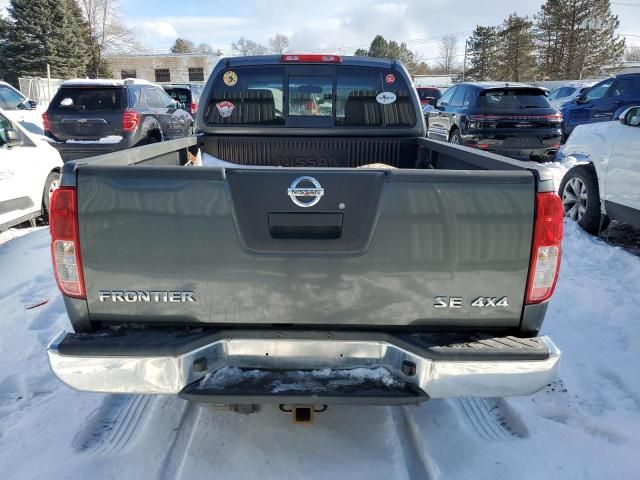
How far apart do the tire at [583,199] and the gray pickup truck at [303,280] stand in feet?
15.3

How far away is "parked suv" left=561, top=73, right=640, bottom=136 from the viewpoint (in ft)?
41.0

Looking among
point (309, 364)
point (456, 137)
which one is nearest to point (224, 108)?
point (309, 364)

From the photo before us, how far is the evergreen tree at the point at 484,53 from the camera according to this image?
169ft

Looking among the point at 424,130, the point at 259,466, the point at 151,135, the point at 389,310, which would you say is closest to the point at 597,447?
the point at 389,310

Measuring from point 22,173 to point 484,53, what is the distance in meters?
53.5

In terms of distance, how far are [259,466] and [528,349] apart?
141 centimetres

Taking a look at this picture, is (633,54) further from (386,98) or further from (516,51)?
(386,98)

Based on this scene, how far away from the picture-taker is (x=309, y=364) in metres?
2.31

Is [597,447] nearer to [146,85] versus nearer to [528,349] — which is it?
[528,349]

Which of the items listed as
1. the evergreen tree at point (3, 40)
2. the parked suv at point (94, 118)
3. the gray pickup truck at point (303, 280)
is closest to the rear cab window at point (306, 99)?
the gray pickup truck at point (303, 280)

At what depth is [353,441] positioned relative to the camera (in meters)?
2.72

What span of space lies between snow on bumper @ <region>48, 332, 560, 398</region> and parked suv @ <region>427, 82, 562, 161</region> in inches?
369

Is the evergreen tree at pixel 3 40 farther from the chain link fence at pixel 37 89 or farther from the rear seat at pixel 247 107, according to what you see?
the rear seat at pixel 247 107

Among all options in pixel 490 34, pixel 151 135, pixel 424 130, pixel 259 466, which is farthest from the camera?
pixel 490 34
